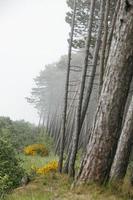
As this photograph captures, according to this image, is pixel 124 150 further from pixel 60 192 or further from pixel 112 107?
pixel 60 192

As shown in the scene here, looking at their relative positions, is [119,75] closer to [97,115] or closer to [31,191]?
[97,115]

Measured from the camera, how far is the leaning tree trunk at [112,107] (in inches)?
403

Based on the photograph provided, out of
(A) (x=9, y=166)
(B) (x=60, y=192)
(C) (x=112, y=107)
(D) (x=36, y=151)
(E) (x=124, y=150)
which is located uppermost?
(C) (x=112, y=107)

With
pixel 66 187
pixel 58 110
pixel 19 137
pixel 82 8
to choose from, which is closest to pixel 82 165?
pixel 66 187

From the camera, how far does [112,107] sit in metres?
10.3

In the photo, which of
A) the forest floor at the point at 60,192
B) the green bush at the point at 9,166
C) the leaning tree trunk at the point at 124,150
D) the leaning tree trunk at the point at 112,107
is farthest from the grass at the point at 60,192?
the green bush at the point at 9,166

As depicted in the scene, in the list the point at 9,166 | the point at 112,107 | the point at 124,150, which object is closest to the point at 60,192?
the point at 112,107

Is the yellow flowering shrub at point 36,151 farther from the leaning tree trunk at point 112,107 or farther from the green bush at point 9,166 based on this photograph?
the leaning tree trunk at point 112,107

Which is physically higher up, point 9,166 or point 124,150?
point 124,150

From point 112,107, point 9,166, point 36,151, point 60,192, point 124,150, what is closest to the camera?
point 112,107

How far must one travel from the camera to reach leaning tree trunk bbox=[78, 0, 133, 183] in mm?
10234

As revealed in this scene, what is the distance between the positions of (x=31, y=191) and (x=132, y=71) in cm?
326

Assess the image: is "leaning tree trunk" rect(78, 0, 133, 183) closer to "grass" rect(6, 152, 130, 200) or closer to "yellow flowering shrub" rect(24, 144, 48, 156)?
"grass" rect(6, 152, 130, 200)

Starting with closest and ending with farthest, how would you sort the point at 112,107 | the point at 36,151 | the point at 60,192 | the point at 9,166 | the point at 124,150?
the point at 112,107 < the point at 60,192 < the point at 124,150 < the point at 9,166 < the point at 36,151
